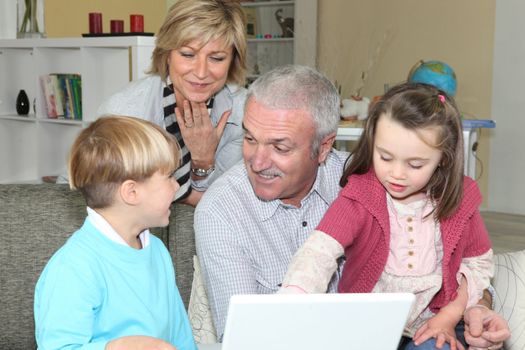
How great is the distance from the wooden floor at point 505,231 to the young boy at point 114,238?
11.8 ft

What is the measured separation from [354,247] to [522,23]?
4.41 m

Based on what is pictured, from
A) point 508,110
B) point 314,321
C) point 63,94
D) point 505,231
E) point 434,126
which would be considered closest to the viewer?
point 314,321

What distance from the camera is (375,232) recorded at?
5.44 ft

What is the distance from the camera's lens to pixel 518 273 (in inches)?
76.4

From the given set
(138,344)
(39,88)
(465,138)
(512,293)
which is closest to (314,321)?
(138,344)

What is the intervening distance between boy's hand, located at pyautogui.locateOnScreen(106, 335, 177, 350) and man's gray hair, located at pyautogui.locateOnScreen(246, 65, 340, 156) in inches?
24.7

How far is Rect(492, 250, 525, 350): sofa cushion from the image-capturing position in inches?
73.8

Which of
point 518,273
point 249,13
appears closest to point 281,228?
point 518,273

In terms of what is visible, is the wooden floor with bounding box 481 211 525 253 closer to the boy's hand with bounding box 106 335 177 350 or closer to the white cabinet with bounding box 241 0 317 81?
the white cabinet with bounding box 241 0 317 81

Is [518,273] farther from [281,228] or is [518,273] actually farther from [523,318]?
[281,228]

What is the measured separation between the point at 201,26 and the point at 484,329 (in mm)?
1097

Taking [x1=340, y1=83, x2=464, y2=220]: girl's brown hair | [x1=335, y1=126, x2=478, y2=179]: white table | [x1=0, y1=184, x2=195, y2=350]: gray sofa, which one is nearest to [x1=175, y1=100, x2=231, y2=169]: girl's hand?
[x1=0, y1=184, x2=195, y2=350]: gray sofa

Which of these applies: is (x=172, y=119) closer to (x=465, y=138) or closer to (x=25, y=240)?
(x=25, y=240)

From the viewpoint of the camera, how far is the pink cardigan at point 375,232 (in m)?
1.64
